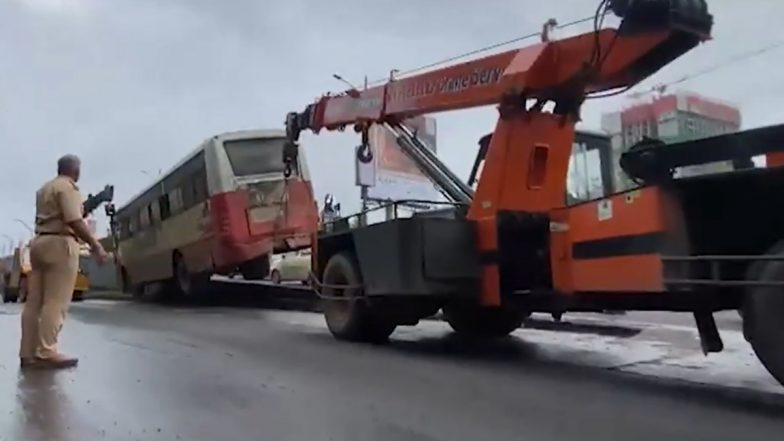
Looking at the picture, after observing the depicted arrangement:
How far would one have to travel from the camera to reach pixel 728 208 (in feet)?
18.0

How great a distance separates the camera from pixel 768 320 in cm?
500

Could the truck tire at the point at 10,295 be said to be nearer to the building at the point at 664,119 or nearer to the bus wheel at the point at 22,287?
the bus wheel at the point at 22,287

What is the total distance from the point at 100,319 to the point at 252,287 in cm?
546

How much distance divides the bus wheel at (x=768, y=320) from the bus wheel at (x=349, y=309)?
4330 millimetres

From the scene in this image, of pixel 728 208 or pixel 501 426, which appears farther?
pixel 728 208

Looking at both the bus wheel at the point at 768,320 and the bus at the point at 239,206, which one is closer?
the bus wheel at the point at 768,320

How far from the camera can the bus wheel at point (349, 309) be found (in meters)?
8.70

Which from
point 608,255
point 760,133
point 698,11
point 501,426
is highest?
point 698,11

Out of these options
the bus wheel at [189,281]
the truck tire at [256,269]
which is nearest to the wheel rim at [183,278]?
the bus wheel at [189,281]

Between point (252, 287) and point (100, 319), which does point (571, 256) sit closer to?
point (100, 319)

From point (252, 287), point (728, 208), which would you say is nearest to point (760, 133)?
point (728, 208)

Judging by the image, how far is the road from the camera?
4453 mm

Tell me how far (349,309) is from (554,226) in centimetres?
290

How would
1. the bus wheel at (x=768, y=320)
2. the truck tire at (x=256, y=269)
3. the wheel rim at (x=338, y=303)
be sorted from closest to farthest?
the bus wheel at (x=768, y=320)
the wheel rim at (x=338, y=303)
the truck tire at (x=256, y=269)
